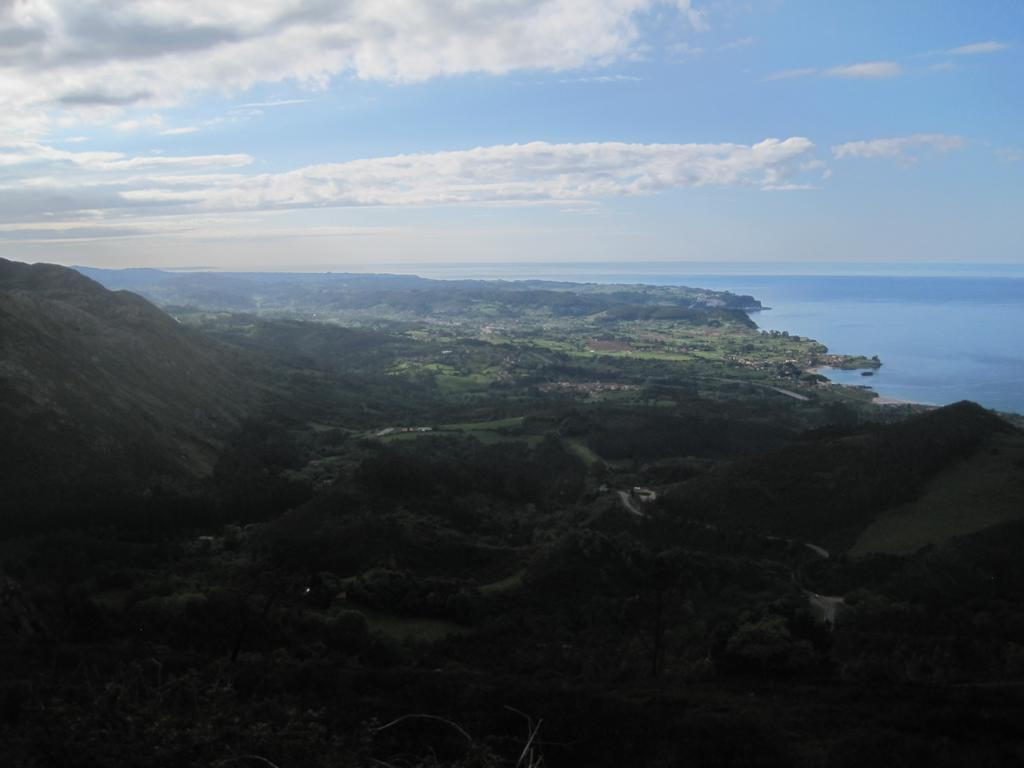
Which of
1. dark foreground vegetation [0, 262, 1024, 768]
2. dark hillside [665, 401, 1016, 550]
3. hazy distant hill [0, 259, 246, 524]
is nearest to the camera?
dark foreground vegetation [0, 262, 1024, 768]

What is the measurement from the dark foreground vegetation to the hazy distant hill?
1.07ft

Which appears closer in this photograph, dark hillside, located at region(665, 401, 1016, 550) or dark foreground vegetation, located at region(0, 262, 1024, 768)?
dark foreground vegetation, located at region(0, 262, 1024, 768)

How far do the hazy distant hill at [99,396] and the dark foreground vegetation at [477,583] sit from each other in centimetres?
33

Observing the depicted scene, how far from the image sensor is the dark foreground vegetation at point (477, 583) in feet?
53.5

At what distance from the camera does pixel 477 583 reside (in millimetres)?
34031

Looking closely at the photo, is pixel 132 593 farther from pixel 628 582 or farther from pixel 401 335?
pixel 401 335

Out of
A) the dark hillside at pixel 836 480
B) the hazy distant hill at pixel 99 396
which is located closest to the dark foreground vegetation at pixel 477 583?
the dark hillside at pixel 836 480

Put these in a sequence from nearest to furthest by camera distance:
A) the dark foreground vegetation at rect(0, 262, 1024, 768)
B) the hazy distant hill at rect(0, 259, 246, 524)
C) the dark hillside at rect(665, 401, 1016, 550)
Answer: the dark foreground vegetation at rect(0, 262, 1024, 768)
the hazy distant hill at rect(0, 259, 246, 524)
the dark hillside at rect(665, 401, 1016, 550)

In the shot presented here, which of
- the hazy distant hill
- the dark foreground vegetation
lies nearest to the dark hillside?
the dark foreground vegetation

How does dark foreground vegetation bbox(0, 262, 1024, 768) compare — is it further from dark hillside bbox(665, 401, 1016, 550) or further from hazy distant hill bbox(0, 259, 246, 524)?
hazy distant hill bbox(0, 259, 246, 524)

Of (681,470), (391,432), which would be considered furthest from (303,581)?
(391,432)

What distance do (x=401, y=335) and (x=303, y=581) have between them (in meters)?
143

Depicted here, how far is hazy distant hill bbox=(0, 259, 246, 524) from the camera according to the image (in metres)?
43.6

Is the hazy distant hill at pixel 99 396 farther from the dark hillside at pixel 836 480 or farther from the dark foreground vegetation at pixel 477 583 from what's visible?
the dark hillside at pixel 836 480
